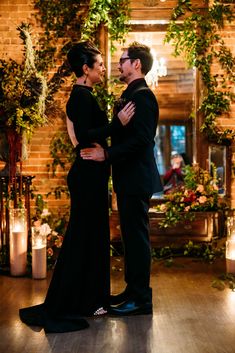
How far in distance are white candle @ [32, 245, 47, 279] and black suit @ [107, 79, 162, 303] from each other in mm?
1247

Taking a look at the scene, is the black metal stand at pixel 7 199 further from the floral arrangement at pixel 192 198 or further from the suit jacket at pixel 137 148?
the suit jacket at pixel 137 148

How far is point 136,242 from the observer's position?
3777mm

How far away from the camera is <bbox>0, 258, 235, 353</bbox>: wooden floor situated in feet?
10.4

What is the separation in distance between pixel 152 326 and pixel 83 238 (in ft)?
2.31

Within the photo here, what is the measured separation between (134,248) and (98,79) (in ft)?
3.74

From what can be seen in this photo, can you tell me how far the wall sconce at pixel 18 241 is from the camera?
4980mm

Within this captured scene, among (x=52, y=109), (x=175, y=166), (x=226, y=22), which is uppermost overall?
(x=226, y=22)

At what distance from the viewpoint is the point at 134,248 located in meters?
3.78

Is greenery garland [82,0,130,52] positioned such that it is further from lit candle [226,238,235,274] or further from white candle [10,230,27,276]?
Answer: lit candle [226,238,235,274]

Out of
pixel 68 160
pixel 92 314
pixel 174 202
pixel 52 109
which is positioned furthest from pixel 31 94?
pixel 92 314

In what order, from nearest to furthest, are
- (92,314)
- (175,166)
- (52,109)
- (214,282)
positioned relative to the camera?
(92,314)
(214,282)
(52,109)
(175,166)

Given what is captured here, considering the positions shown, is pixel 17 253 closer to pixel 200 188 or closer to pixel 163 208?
pixel 163 208

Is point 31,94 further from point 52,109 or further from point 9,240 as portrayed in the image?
point 9,240

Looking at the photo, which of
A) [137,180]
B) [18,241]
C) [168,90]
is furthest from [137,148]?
[168,90]
